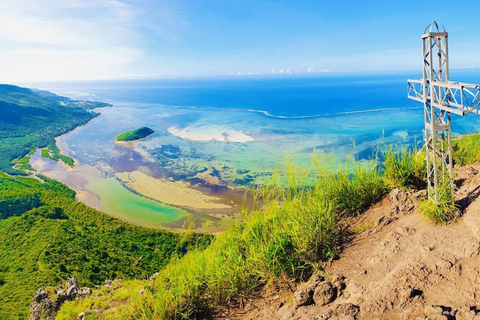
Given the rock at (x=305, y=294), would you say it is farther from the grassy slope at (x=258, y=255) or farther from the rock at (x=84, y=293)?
the rock at (x=84, y=293)

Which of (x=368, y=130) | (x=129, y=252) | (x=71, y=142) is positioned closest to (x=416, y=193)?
(x=129, y=252)

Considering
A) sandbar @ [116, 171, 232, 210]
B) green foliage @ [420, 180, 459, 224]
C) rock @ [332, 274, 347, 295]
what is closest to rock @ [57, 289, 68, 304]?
rock @ [332, 274, 347, 295]

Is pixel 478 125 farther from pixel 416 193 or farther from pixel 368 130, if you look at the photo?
pixel 416 193

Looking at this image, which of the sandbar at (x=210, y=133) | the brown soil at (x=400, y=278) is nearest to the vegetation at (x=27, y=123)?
the sandbar at (x=210, y=133)

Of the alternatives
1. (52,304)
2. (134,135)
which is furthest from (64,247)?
(134,135)

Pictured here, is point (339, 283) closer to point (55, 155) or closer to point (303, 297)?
point (303, 297)

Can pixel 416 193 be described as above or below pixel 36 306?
above
